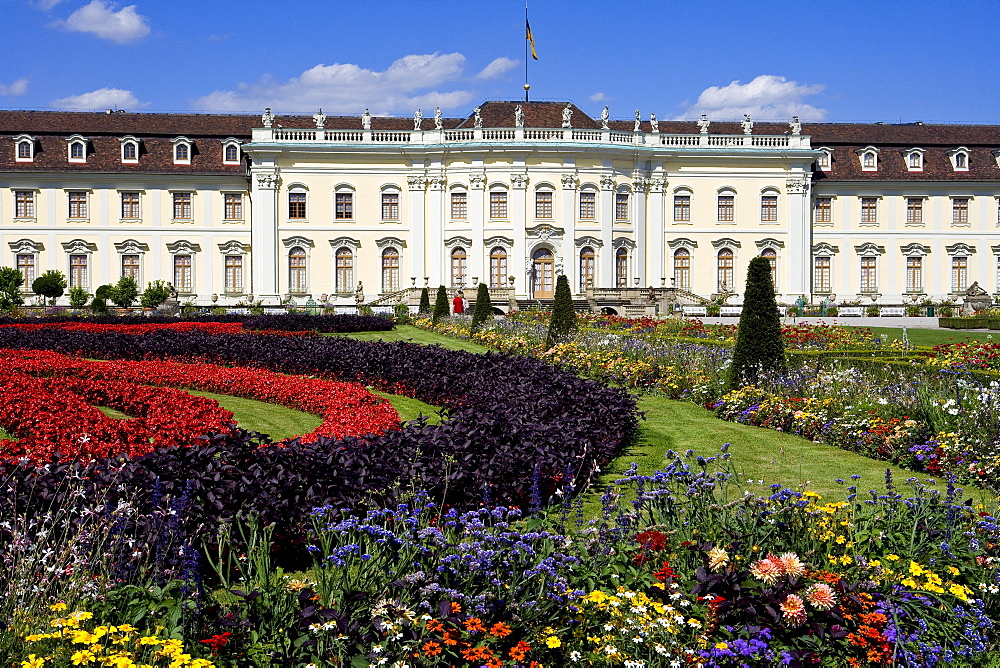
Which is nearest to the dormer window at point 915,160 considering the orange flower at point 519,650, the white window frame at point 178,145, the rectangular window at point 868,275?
the rectangular window at point 868,275

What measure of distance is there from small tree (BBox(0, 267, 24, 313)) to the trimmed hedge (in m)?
24.4

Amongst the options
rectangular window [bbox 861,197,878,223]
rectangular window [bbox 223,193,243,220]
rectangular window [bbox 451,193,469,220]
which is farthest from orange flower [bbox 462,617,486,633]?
rectangular window [bbox 861,197,878,223]

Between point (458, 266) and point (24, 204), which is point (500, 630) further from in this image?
point (24, 204)

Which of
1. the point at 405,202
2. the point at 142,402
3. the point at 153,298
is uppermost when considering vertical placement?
the point at 405,202

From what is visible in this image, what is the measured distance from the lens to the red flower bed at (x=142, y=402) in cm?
755

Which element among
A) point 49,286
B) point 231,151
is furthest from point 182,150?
point 49,286

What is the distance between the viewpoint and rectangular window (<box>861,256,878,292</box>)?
142ft

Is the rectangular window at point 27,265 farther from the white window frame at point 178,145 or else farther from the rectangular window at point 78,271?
the white window frame at point 178,145

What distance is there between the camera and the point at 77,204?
132 ft

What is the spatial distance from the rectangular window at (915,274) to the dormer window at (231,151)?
31505 millimetres

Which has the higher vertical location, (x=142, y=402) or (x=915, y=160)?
(x=915, y=160)

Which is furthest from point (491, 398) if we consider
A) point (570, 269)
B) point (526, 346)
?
point (570, 269)

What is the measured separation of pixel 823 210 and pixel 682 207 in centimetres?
711

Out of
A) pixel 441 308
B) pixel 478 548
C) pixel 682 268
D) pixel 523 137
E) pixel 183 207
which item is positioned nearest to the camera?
pixel 478 548
